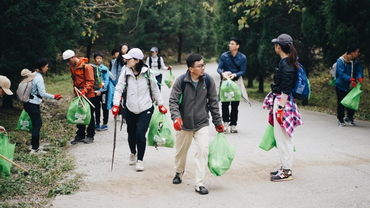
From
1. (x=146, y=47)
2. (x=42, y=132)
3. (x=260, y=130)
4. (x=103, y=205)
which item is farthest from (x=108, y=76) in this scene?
(x=146, y=47)

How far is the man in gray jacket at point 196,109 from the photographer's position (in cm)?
588

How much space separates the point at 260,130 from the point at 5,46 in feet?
21.6

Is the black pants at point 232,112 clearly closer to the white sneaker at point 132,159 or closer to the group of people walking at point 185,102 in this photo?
the group of people walking at point 185,102

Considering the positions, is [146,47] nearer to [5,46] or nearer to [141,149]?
[5,46]

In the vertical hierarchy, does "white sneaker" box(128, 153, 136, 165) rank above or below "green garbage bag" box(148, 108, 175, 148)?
below

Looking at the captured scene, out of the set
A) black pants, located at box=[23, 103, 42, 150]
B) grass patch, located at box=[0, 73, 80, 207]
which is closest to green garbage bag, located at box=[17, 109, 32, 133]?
black pants, located at box=[23, 103, 42, 150]

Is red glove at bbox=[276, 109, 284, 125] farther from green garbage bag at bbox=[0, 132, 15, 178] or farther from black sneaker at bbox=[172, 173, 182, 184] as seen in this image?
green garbage bag at bbox=[0, 132, 15, 178]

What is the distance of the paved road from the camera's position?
549 centimetres

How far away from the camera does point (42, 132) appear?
33.4 feet

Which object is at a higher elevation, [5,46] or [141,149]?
[5,46]

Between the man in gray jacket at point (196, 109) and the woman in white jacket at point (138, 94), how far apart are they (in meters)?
0.97

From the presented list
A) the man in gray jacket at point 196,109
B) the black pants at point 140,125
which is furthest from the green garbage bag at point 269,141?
the black pants at point 140,125

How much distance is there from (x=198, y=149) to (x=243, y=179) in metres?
1.01

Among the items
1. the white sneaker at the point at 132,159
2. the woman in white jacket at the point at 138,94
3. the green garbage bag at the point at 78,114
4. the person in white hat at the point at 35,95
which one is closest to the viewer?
the woman in white jacket at the point at 138,94
